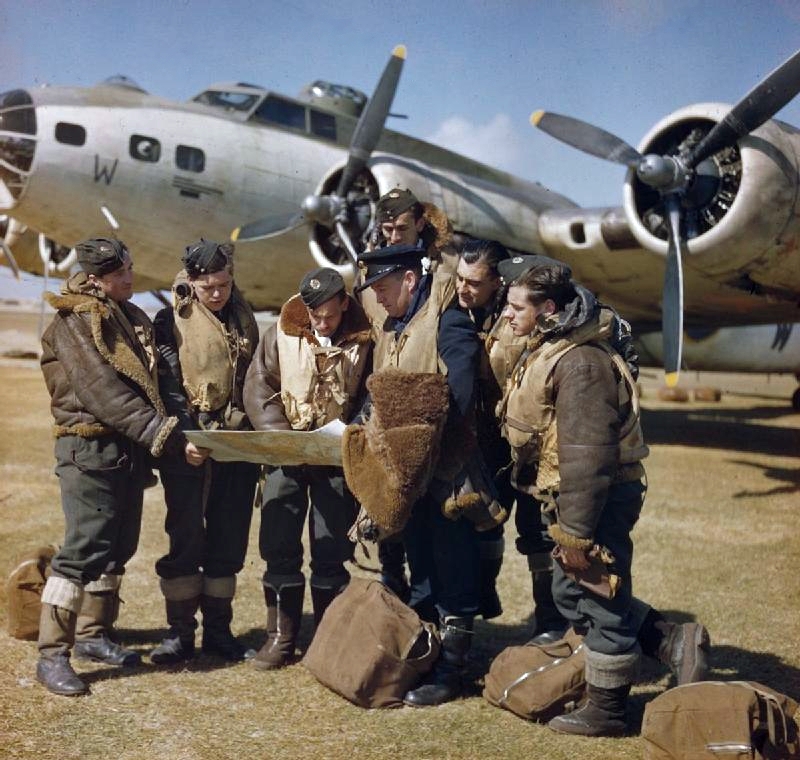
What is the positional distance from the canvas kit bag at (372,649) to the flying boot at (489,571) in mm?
594

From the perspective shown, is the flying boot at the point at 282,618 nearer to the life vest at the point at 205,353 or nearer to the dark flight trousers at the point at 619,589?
the life vest at the point at 205,353

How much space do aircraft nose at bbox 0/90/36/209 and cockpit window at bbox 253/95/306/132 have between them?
317cm

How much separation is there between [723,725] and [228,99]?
12.0 m

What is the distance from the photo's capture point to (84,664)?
4.42 metres

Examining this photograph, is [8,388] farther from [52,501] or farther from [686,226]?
[686,226]

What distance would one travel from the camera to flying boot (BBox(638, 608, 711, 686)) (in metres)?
3.76

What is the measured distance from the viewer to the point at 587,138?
36.1 ft

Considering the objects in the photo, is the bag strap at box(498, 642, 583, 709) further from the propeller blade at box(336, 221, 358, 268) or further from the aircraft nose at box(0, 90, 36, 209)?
the aircraft nose at box(0, 90, 36, 209)

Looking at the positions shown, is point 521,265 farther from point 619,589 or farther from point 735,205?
point 735,205

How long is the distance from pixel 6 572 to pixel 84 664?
1765 mm

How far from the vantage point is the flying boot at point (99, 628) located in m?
4.45

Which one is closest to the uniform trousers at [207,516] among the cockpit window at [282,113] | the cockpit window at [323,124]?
the cockpit window at [282,113]

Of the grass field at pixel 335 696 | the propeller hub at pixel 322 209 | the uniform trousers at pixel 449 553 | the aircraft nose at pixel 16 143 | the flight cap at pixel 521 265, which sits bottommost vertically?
the grass field at pixel 335 696

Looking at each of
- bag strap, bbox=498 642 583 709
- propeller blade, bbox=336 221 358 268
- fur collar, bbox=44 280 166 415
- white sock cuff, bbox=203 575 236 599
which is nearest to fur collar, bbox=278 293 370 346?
fur collar, bbox=44 280 166 415
